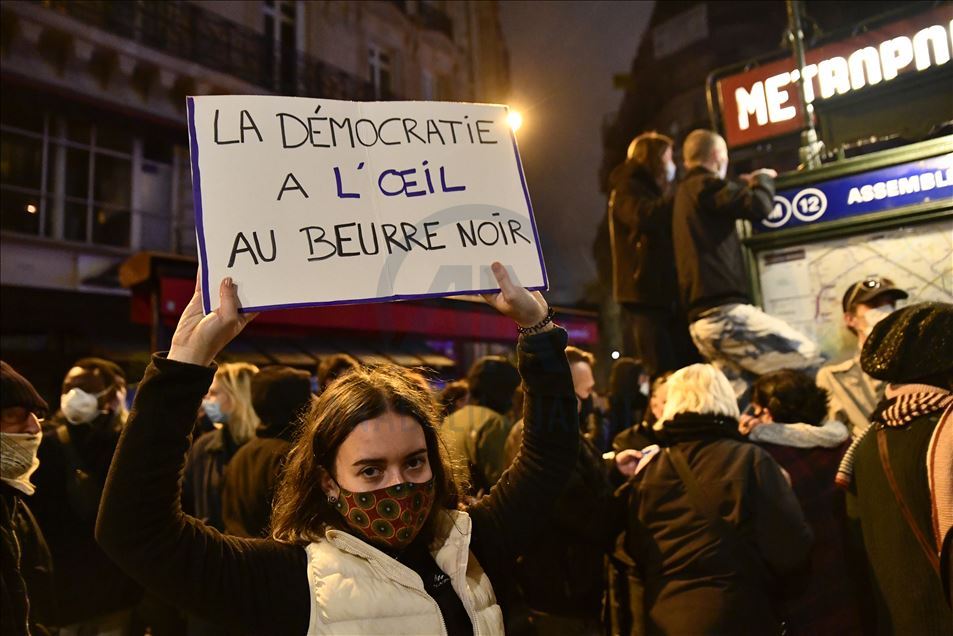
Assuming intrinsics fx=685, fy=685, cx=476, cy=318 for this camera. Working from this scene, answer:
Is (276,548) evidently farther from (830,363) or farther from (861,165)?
(861,165)

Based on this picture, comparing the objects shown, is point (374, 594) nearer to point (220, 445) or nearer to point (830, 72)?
point (220, 445)

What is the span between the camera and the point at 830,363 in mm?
3891

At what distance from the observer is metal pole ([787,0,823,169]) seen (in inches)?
173

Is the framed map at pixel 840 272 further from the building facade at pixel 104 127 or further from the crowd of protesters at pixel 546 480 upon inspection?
the building facade at pixel 104 127

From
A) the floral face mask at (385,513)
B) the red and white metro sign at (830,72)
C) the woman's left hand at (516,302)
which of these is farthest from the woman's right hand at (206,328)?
the red and white metro sign at (830,72)

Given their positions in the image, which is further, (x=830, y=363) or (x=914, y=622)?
(x=830, y=363)

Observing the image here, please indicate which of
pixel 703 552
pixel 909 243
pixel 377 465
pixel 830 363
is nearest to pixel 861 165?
pixel 909 243

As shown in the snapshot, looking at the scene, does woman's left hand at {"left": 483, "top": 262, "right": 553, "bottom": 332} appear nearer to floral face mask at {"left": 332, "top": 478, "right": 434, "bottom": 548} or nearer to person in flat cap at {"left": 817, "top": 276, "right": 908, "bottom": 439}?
floral face mask at {"left": 332, "top": 478, "right": 434, "bottom": 548}

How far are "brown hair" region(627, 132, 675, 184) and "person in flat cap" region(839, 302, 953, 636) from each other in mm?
2434

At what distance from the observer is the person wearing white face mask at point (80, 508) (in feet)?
10.8

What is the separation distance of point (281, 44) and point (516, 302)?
46.4ft

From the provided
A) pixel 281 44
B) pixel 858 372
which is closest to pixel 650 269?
pixel 858 372

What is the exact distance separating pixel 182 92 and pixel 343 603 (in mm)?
12903

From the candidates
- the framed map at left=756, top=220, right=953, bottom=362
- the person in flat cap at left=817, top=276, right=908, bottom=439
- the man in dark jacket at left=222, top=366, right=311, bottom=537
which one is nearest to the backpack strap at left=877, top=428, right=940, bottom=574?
the person in flat cap at left=817, top=276, right=908, bottom=439
